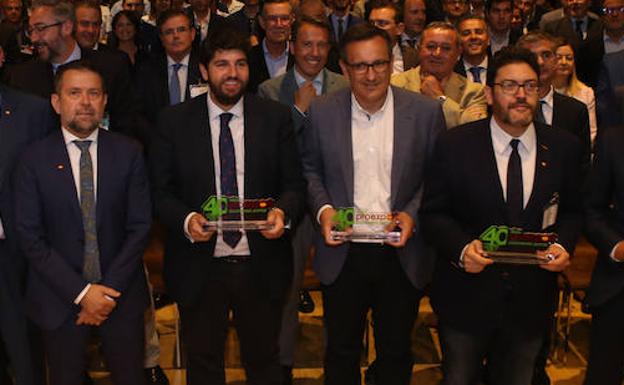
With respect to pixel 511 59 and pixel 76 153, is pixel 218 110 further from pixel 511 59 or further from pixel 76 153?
pixel 511 59

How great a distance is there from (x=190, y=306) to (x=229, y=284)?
0.20 metres

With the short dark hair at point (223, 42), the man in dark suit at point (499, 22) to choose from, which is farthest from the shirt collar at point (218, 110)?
the man in dark suit at point (499, 22)

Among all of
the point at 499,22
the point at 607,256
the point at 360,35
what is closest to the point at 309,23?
the point at 360,35

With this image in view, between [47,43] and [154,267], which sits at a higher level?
[47,43]

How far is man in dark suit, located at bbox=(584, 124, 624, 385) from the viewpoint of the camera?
10.5ft

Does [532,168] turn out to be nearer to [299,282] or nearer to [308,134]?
[308,134]

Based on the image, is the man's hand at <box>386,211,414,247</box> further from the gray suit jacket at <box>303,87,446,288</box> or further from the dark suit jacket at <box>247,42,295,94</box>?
the dark suit jacket at <box>247,42,295,94</box>

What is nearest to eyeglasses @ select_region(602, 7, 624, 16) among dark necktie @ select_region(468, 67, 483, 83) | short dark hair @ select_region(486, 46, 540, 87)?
dark necktie @ select_region(468, 67, 483, 83)

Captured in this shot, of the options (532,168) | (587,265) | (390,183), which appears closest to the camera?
(532,168)

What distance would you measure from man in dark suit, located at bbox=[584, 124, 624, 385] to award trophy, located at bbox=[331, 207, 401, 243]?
2.72 ft

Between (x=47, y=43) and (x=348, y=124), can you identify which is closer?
(x=348, y=124)

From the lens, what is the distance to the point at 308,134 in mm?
3607

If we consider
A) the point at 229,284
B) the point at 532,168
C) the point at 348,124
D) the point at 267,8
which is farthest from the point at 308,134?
the point at 267,8

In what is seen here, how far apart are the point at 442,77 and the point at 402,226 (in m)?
1.31
